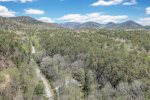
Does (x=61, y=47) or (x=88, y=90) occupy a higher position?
(x=61, y=47)

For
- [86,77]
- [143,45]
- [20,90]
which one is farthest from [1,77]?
[143,45]

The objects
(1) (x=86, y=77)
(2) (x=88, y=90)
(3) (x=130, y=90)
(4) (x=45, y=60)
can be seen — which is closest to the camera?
(3) (x=130, y=90)

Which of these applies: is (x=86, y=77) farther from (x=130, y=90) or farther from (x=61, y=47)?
(x=61, y=47)

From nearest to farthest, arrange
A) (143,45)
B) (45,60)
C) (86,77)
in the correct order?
(86,77)
(45,60)
(143,45)

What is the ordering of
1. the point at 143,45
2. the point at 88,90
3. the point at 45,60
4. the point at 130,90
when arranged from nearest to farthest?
the point at 130,90
the point at 88,90
the point at 45,60
the point at 143,45

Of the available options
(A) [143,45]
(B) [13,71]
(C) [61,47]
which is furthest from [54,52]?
(A) [143,45]

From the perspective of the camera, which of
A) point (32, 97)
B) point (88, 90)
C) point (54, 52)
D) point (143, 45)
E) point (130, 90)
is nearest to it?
point (32, 97)

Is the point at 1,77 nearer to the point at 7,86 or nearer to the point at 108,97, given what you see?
the point at 7,86

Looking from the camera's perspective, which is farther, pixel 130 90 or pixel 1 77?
pixel 1 77

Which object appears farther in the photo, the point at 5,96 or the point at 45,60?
the point at 45,60
